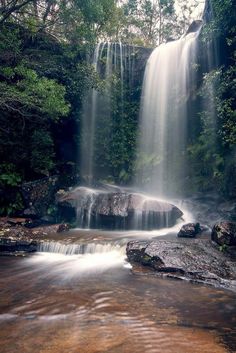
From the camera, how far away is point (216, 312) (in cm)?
454

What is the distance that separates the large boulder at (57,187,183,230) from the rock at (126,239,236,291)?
3.15 m

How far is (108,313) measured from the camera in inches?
176

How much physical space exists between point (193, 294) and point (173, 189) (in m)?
9.99

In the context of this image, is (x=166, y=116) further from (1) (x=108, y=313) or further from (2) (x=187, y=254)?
(1) (x=108, y=313)

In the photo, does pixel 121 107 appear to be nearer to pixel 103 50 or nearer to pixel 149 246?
pixel 103 50

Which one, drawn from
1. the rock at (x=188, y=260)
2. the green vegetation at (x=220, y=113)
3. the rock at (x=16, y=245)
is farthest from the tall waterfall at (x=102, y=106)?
the rock at (x=188, y=260)

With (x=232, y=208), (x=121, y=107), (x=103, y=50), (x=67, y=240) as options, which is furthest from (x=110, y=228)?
(x=103, y=50)

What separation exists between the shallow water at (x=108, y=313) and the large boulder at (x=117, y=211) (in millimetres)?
3779

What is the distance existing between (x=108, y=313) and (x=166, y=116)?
13.4 m

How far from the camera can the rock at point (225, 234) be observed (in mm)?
7574

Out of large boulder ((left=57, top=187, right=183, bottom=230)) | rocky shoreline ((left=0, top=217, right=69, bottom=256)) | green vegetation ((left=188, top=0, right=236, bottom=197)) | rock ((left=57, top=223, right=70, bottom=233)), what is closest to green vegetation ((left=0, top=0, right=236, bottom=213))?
green vegetation ((left=188, top=0, right=236, bottom=197))

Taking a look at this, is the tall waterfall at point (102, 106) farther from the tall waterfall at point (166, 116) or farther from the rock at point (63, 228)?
the rock at point (63, 228)

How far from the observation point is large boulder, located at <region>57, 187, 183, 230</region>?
11.0 meters

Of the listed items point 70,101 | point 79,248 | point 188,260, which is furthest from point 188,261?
point 70,101
